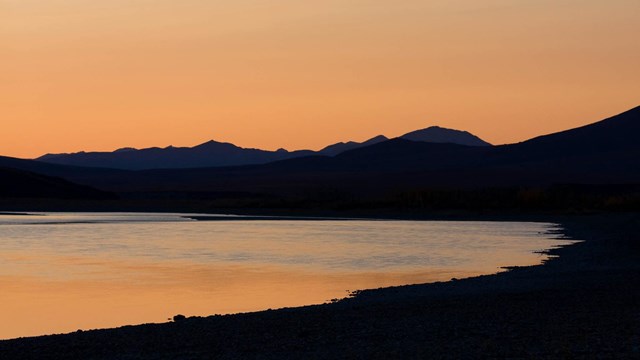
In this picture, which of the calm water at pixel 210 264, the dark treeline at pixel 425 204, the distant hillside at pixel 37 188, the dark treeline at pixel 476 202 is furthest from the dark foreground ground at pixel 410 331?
the distant hillside at pixel 37 188

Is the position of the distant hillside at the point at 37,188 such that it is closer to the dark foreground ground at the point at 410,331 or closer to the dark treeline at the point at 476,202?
the dark treeline at the point at 476,202

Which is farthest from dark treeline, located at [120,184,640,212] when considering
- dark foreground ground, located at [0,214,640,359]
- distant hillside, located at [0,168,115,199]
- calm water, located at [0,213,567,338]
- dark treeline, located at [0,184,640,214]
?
dark foreground ground, located at [0,214,640,359]

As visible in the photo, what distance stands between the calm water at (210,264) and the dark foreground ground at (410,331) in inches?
115

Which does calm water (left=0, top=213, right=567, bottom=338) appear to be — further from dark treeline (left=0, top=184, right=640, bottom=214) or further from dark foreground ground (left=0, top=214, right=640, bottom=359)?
dark treeline (left=0, top=184, right=640, bottom=214)

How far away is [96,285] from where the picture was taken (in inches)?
1017

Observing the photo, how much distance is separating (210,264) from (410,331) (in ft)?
53.9

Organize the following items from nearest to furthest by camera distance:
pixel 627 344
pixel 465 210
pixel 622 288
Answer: pixel 627 344, pixel 622 288, pixel 465 210

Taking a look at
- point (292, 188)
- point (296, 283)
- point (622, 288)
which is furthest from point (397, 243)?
point (292, 188)

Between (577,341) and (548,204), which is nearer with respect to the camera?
(577,341)

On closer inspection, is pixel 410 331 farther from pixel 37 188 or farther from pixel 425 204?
pixel 37 188

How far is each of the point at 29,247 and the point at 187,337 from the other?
24.4 metres

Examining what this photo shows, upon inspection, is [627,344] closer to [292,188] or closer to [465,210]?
[465,210]

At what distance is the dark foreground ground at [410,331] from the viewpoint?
46.3 ft

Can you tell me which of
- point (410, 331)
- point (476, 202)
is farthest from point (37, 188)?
point (410, 331)
